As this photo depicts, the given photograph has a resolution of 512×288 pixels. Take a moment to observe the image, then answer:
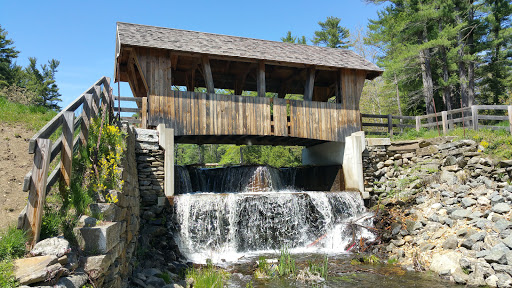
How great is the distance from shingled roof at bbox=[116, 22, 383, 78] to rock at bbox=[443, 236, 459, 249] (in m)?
7.08

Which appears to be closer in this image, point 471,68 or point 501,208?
point 501,208

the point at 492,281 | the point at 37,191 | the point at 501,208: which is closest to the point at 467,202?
the point at 501,208

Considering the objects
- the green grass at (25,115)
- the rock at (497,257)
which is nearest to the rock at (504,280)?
the rock at (497,257)

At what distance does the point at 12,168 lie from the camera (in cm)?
571

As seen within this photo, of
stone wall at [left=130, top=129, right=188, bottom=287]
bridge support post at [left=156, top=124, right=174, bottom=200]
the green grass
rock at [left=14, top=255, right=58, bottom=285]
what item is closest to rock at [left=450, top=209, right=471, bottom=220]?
stone wall at [left=130, top=129, right=188, bottom=287]

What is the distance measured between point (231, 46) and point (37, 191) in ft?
31.9

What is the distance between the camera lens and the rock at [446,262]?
6.92m

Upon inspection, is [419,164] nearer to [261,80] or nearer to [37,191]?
[261,80]

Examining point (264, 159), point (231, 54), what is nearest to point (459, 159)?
point (231, 54)

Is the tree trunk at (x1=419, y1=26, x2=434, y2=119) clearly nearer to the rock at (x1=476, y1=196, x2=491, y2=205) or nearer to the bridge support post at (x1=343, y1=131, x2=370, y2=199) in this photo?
the bridge support post at (x1=343, y1=131, x2=370, y2=199)

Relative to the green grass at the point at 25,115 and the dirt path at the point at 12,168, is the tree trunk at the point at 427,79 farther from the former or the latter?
the dirt path at the point at 12,168

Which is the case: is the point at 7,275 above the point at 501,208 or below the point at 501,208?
above

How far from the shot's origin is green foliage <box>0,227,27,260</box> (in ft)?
9.40

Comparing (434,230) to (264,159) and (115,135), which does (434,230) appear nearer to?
(115,135)
